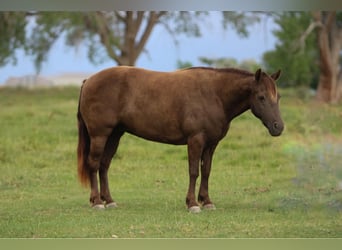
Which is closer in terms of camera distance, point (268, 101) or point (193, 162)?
point (268, 101)

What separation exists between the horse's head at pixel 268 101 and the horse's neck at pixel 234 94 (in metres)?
0.13

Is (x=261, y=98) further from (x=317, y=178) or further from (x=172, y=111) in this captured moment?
(x=317, y=178)

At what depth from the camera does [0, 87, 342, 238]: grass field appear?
6.41m

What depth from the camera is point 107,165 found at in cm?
706

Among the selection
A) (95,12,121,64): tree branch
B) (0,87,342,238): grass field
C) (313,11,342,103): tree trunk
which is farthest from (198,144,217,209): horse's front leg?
(313,11,342,103): tree trunk

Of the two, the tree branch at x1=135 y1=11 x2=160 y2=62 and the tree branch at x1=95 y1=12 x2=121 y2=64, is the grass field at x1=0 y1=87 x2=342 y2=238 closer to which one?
the tree branch at x1=95 y1=12 x2=121 y2=64

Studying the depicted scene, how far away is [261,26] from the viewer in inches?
342

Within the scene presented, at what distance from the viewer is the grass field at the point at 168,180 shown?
6410 millimetres

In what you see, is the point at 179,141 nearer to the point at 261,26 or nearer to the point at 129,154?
the point at 129,154

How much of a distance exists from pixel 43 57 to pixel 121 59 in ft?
2.67

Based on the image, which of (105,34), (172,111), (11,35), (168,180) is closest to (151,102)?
(172,111)

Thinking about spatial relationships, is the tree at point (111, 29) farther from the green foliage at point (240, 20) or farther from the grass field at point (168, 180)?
the grass field at point (168, 180)

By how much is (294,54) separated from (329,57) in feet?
Answer: 1.73

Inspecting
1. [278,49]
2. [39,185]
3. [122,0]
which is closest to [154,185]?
[39,185]
